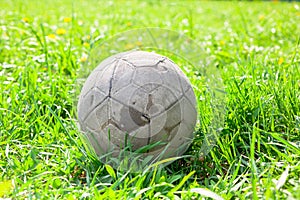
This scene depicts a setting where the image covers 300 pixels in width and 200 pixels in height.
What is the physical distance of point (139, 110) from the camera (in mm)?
2650

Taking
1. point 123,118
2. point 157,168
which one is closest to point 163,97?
point 123,118

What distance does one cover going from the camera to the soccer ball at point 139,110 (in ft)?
8.70

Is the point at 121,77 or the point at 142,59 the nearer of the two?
the point at 121,77

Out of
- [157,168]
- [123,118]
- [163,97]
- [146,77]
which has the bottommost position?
[157,168]

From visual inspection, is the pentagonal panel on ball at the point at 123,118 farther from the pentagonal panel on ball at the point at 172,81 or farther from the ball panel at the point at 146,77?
the pentagonal panel on ball at the point at 172,81

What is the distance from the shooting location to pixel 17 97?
11.9 ft

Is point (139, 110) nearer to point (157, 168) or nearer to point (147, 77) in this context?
point (147, 77)

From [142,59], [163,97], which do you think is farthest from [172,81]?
→ [142,59]

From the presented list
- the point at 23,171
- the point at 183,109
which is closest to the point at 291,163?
the point at 183,109

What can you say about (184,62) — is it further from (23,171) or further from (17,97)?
(23,171)

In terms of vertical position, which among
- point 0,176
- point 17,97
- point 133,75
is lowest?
point 0,176

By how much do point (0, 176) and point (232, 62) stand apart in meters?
2.83

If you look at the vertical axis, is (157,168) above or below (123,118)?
below

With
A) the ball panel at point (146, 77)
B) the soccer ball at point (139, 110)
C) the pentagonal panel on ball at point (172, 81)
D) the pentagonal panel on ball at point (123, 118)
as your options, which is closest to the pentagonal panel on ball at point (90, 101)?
the soccer ball at point (139, 110)
